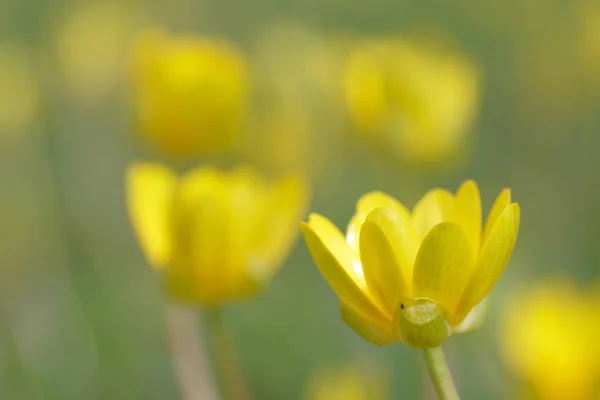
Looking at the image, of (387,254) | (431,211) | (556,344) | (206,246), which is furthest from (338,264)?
(556,344)

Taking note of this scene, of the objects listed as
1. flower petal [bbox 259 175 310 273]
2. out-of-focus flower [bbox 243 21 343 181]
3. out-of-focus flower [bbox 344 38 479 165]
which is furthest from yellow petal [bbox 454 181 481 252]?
out-of-focus flower [bbox 243 21 343 181]

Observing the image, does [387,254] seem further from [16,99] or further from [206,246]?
[16,99]

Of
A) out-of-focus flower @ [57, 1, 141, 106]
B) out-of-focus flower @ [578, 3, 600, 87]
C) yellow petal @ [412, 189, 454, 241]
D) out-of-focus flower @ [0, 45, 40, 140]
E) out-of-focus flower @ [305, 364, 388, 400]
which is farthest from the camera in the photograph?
out-of-focus flower @ [57, 1, 141, 106]

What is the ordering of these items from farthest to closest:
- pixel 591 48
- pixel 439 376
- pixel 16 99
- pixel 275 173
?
1. pixel 591 48
2. pixel 16 99
3. pixel 275 173
4. pixel 439 376

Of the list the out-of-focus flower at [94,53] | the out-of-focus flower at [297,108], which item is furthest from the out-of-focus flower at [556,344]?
the out-of-focus flower at [94,53]

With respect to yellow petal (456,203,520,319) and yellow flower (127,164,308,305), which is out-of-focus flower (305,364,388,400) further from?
yellow petal (456,203,520,319)

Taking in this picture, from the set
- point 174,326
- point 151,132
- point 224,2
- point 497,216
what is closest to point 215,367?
point 174,326
